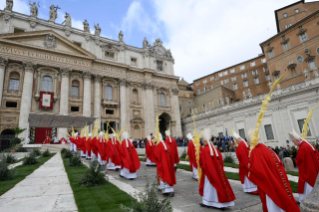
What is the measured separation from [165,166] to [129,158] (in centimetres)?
260

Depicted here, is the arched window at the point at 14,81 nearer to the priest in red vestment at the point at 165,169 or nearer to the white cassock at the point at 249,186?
the priest in red vestment at the point at 165,169

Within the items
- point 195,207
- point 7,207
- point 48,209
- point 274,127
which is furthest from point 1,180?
point 274,127

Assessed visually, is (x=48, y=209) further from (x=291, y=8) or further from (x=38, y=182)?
(x=291, y=8)

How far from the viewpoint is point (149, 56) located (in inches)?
1517

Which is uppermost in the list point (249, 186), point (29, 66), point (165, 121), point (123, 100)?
point (29, 66)

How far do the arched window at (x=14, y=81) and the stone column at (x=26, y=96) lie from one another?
5.44 feet

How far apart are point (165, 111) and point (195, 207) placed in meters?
32.2

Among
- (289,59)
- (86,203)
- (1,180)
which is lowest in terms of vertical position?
(86,203)

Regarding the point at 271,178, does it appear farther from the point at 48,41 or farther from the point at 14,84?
the point at 48,41

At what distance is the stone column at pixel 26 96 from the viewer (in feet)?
77.8

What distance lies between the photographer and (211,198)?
487 centimetres

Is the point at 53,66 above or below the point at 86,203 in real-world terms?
above

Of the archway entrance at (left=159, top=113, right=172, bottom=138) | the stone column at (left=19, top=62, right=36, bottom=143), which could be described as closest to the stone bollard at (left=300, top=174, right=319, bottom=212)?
the stone column at (left=19, top=62, right=36, bottom=143)

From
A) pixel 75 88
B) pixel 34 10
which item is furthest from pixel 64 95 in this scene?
pixel 34 10
